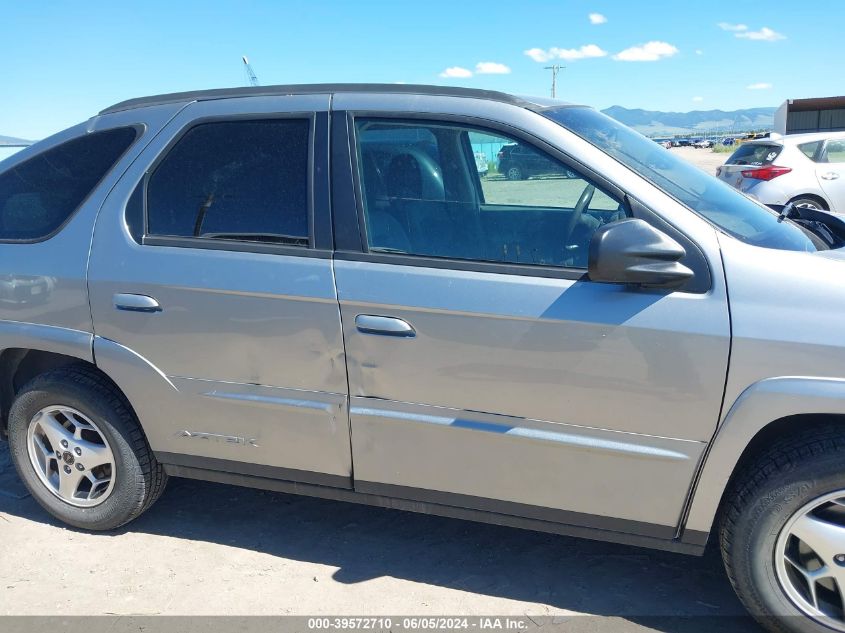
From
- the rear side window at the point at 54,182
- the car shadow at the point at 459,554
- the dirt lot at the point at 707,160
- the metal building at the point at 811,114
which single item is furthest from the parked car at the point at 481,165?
the metal building at the point at 811,114

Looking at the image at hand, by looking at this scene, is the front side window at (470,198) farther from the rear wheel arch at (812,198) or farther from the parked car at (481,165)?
the rear wheel arch at (812,198)

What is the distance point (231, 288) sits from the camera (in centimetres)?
272

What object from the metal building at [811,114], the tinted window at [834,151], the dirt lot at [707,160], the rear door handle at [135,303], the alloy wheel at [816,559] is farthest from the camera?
the metal building at [811,114]

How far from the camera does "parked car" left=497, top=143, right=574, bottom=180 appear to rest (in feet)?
8.21

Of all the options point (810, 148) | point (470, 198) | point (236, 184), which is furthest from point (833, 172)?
point (236, 184)

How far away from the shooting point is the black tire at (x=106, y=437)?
10.0 feet

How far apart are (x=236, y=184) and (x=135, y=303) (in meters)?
0.64

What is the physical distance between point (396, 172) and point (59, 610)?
2.17m

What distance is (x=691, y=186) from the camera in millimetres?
2656

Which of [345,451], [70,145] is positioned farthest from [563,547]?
[70,145]

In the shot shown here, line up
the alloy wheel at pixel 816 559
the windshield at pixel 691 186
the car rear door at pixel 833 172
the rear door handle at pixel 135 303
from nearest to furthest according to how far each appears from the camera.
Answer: the alloy wheel at pixel 816 559 < the windshield at pixel 691 186 < the rear door handle at pixel 135 303 < the car rear door at pixel 833 172

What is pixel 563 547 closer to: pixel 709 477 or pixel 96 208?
pixel 709 477

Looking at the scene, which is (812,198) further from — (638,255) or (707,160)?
(707,160)

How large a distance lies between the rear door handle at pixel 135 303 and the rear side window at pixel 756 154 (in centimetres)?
967
